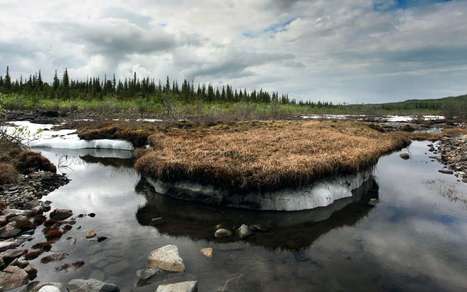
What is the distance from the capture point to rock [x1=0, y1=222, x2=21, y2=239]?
998cm

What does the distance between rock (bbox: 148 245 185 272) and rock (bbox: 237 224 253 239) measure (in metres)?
2.29

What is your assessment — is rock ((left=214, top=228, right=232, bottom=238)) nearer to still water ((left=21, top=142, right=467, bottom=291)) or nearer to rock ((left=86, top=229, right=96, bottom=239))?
still water ((left=21, top=142, right=467, bottom=291))

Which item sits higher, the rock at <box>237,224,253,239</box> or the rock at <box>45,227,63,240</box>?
the rock at <box>237,224,253,239</box>

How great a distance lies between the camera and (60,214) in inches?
474

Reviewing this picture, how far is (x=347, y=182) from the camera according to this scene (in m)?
15.3

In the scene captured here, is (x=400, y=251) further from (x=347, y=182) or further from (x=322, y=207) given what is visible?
(x=347, y=182)

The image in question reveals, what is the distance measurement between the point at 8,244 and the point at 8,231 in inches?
42.1

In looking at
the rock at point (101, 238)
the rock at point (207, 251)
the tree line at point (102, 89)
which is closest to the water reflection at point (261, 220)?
the rock at point (207, 251)

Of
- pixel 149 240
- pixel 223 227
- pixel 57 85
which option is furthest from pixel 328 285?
pixel 57 85

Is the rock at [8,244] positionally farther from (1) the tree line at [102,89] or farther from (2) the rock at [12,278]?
(1) the tree line at [102,89]

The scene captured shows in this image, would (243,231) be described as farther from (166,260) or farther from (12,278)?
(12,278)

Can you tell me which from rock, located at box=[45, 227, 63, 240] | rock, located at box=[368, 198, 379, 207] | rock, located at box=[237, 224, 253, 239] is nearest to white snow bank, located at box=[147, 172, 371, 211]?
rock, located at box=[368, 198, 379, 207]

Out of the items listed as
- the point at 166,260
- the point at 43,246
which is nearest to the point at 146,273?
the point at 166,260

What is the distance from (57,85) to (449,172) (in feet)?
327
